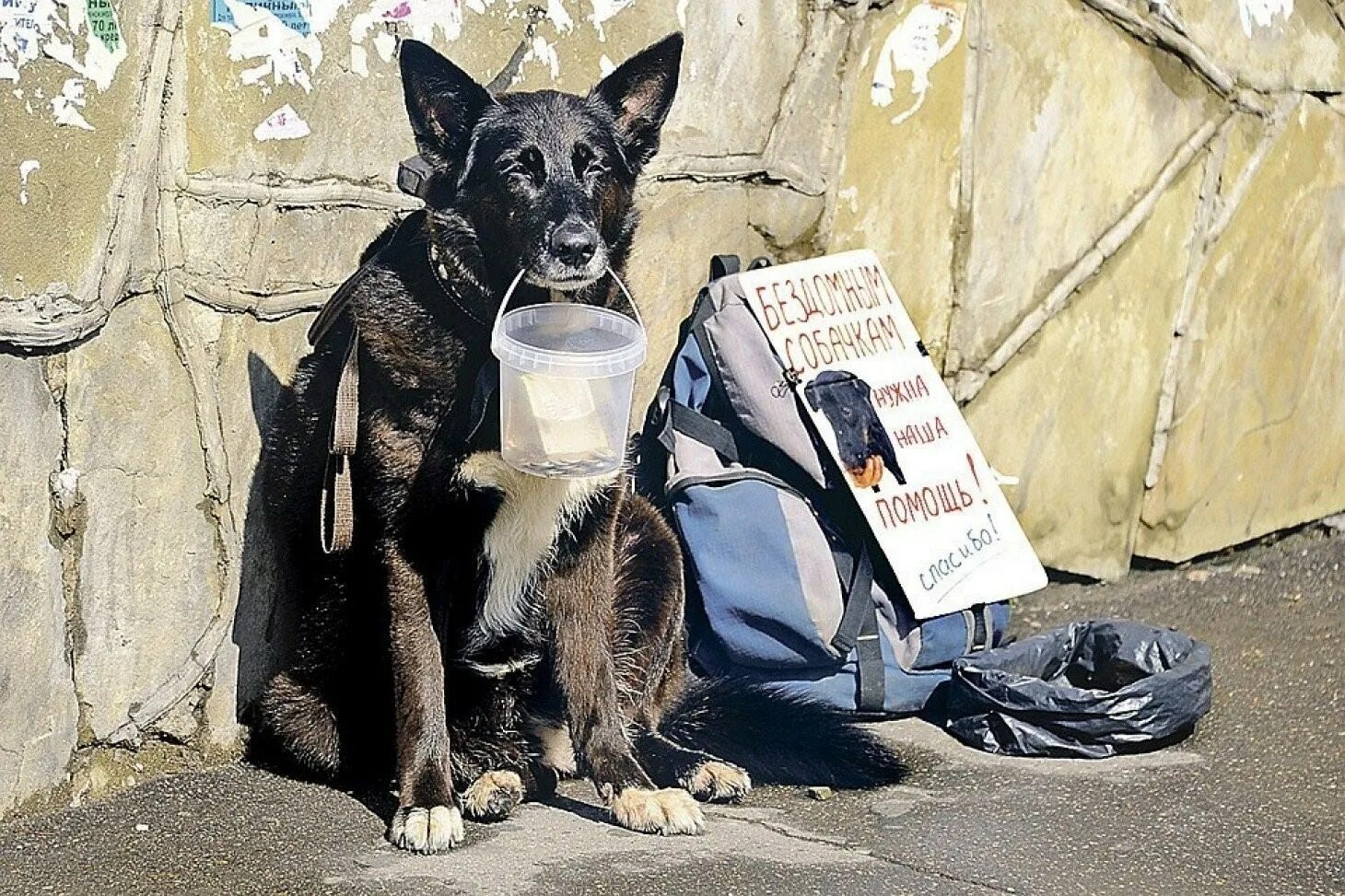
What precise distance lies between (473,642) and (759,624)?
0.81 meters

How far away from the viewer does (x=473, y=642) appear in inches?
135

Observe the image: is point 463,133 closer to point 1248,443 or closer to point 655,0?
point 655,0

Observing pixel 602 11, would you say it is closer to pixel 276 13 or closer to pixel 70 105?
pixel 276 13

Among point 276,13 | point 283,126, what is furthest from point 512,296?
point 276,13

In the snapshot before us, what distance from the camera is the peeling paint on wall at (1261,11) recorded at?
5109mm

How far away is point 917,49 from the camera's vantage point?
176 inches

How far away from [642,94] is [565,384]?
30.4 inches

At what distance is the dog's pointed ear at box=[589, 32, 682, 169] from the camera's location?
335 cm

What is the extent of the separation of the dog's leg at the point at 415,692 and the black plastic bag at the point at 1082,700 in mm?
1337

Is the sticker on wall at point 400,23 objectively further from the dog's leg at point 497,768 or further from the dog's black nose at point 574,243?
the dog's leg at point 497,768

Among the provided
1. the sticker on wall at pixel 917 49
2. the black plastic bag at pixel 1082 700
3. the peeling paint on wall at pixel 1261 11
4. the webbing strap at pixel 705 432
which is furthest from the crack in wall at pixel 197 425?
the peeling paint on wall at pixel 1261 11

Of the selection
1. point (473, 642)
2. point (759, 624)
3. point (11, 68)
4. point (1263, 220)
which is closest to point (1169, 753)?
point (759, 624)

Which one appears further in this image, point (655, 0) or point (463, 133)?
point (655, 0)

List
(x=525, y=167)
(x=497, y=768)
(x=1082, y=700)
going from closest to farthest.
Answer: (x=525, y=167)
(x=497, y=768)
(x=1082, y=700)
